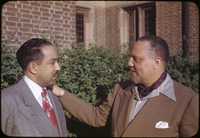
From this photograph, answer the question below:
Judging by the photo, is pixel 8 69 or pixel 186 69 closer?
pixel 8 69

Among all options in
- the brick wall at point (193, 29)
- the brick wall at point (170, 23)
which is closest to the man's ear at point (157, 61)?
the brick wall at point (193, 29)

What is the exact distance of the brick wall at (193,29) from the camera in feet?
35.1

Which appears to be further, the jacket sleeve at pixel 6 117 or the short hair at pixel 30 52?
the short hair at pixel 30 52

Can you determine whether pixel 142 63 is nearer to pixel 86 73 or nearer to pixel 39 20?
pixel 86 73

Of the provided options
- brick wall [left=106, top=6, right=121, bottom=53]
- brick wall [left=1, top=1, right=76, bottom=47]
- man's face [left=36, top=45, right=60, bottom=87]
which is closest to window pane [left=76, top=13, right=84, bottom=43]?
brick wall [left=106, top=6, right=121, bottom=53]

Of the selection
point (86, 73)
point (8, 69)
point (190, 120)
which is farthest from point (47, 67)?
point (86, 73)

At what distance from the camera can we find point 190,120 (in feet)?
9.86

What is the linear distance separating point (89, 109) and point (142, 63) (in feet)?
2.94

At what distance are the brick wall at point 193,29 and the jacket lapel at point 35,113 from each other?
343 inches

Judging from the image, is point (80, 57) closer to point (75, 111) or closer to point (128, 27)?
point (75, 111)

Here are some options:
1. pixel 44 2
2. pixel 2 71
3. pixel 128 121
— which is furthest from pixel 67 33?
pixel 128 121

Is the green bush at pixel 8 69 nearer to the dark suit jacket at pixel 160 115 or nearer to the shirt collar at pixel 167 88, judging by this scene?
the dark suit jacket at pixel 160 115

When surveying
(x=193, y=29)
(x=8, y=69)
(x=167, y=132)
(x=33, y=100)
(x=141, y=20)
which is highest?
(x=141, y=20)

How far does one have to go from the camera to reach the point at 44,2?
23.3 feet
